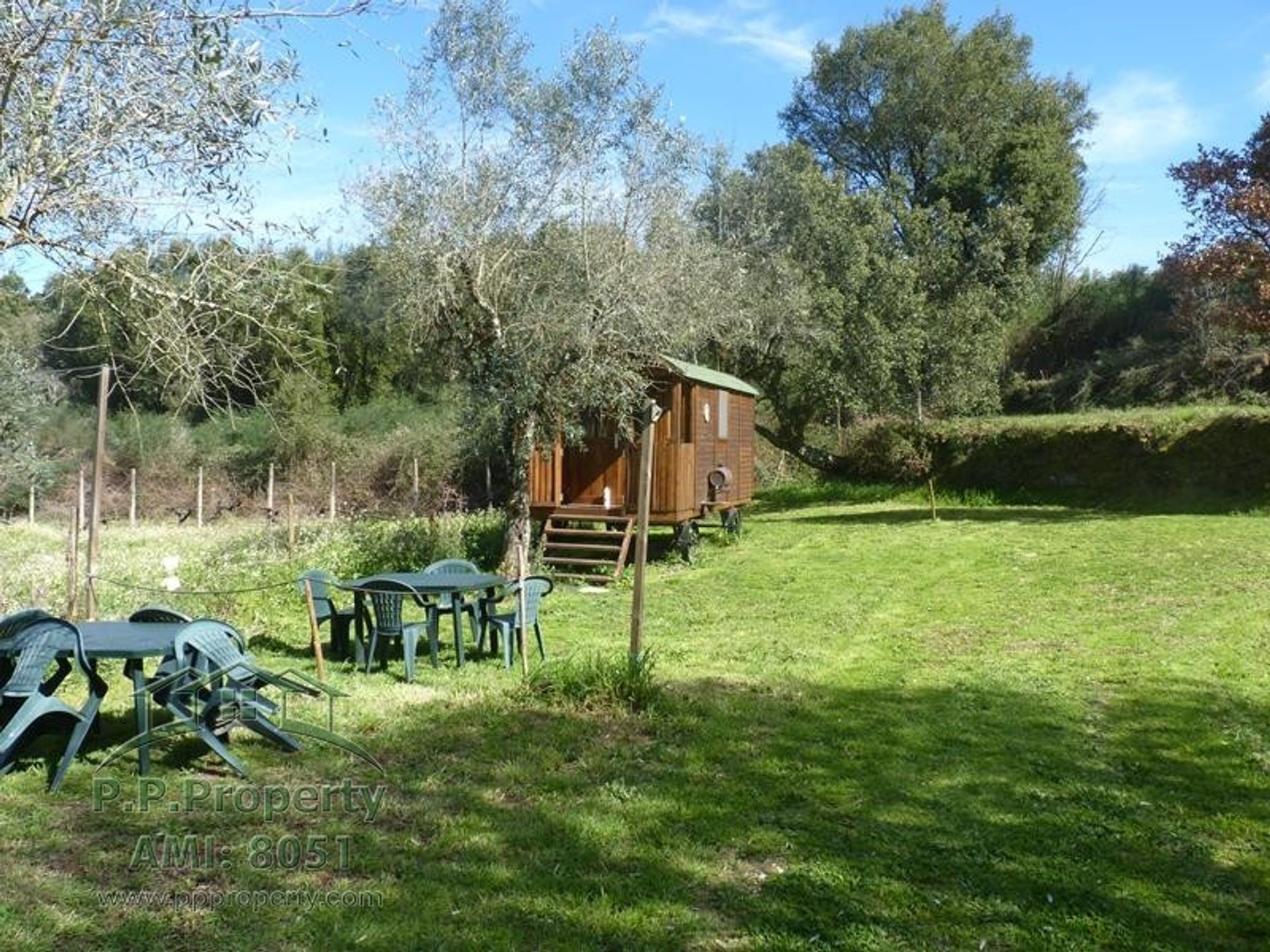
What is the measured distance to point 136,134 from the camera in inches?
184

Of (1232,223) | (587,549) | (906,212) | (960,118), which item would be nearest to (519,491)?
(587,549)

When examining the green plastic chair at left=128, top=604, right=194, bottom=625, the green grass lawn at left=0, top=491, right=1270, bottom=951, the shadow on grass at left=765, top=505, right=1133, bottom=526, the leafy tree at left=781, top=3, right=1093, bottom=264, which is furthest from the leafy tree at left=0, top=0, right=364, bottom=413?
the leafy tree at left=781, top=3, right=1093, bottom=264

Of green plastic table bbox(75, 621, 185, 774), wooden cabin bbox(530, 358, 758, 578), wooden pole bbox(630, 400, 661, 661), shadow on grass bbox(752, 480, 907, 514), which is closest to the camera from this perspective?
green plastic table bbox(75, 621, 185, 774)

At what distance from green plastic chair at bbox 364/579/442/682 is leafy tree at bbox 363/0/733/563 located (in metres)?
4.61

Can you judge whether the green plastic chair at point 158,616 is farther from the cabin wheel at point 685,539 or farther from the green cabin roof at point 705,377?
the cabin wheel at point 685,539

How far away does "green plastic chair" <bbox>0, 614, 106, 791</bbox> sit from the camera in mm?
4199

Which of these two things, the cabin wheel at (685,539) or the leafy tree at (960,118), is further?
the leafy tree at (960,118)

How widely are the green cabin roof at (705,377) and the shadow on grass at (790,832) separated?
775cm

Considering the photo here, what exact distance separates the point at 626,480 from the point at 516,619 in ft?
22.4

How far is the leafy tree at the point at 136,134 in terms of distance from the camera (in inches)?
172

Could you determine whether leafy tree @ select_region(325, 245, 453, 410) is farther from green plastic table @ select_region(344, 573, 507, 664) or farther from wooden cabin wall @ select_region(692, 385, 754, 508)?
wooden cabin wall @ select_region(692, 385, 754, 508)

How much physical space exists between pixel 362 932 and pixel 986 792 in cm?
273

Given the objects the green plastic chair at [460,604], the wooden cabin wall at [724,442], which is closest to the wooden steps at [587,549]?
the wooden cabin wall at [724,442]

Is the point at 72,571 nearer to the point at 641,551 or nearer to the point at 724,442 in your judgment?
the point at 641,551
